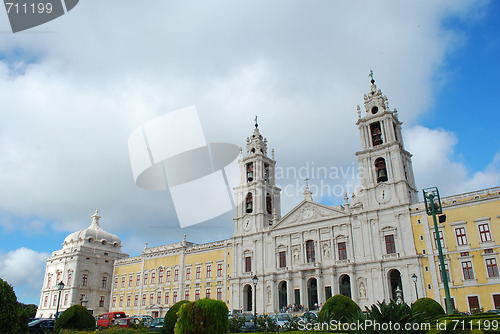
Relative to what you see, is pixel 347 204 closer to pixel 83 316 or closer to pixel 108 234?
pixel 83 316

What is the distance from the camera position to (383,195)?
40406 millimetres

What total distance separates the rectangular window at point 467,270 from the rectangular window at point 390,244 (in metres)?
6.07

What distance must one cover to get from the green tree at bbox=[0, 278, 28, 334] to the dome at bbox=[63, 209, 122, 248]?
55.6 meters

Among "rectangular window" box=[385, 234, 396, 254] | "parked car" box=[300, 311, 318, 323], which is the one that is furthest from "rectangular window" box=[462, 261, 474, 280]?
"parked car" box=[300, 311, 318, 323]

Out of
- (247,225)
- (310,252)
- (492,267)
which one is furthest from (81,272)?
(492,267)


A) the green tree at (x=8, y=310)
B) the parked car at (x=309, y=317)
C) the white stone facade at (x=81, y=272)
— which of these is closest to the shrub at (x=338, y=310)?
the parked car at (x=309, y=317)

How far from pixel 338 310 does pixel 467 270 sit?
1942cm

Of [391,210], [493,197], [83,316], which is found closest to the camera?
[83,316]

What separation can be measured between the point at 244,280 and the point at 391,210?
1881cm

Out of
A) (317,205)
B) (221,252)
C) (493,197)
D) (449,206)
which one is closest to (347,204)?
(317,205)

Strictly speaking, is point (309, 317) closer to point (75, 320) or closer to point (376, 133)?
point (75, 320)

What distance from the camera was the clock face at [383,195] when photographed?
40.0 m

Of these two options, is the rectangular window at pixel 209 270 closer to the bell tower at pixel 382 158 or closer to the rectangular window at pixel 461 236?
the bell tower at pixel 382 158

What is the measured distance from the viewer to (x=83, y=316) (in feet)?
75.0
